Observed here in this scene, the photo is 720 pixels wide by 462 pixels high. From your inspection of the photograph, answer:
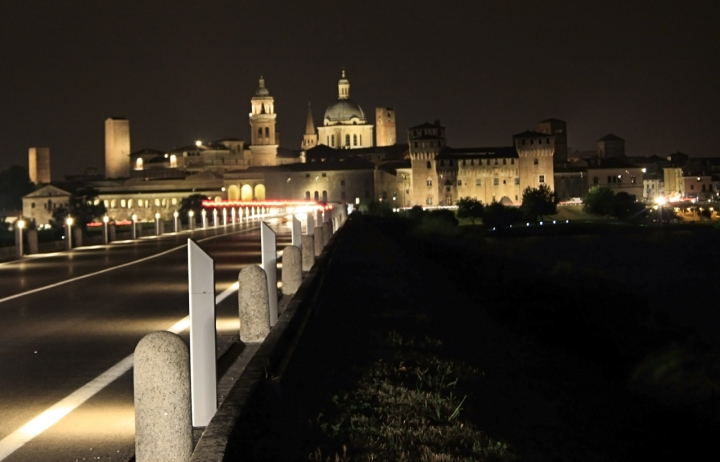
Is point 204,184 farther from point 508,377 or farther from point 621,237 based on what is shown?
point 508,377

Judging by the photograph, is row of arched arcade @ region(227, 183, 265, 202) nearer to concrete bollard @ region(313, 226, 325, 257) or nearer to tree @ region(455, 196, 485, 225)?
tree @ region(455, 196, 485, 225)

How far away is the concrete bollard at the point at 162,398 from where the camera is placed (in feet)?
14.2

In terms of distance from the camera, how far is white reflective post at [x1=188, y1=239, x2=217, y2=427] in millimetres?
5398

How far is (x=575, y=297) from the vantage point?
24.1m

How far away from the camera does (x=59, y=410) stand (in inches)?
237

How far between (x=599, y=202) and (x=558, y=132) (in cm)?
5020

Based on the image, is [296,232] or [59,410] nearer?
[59,410]

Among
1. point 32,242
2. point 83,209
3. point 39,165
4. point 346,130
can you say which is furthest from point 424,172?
point 32,242

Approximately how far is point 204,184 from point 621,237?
85.7m

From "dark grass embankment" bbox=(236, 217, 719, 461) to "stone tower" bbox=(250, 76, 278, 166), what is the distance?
156900mm

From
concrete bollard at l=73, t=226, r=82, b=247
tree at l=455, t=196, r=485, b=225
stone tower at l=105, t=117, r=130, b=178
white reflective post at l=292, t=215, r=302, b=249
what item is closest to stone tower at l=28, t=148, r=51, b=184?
stone tower at l=105, t=117, r=130, b=178

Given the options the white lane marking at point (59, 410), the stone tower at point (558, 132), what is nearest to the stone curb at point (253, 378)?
the white lane marking at point (59, 410)

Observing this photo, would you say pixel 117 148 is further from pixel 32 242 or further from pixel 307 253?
pixel 307 253

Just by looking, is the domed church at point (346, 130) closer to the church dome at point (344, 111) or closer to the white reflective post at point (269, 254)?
the church dome at point (344, 111)
